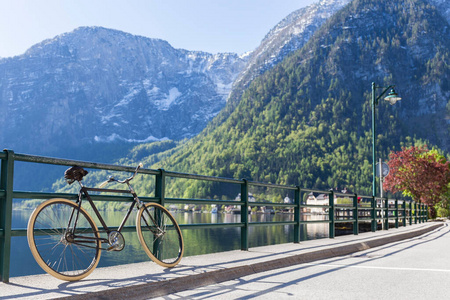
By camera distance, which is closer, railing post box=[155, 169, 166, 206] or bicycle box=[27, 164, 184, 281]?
bicycle box=[27, 164, 184, 281]

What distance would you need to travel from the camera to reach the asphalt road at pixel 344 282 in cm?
605

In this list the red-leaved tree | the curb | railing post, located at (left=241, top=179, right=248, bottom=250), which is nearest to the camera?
the curb

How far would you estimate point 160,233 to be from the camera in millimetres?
7406

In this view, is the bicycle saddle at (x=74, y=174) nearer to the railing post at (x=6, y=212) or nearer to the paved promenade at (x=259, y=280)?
the railing post at (x=6, y=212)

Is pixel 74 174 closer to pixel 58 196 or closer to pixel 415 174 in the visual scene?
pixel 58 196

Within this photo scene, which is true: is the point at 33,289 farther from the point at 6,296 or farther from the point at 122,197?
the point at 122,197

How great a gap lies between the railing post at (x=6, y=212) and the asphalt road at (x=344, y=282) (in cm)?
182

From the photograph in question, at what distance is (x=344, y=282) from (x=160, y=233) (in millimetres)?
2739

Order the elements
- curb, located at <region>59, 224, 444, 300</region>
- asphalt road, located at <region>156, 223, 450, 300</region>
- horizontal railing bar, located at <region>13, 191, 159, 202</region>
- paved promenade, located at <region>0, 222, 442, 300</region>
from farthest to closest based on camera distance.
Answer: asphalt road, located at <region>156, 223, 450, 300</region>
horizontal railing bar, located at <region>13, 191, 159, 202</region>
paved promenade, located at <region>0, 222, 442, 300</region>
curb, located at <region>59, 224, 444, 300</region>

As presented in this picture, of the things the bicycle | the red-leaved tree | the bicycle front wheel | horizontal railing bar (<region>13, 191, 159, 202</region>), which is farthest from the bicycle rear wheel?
the red-leaved tree

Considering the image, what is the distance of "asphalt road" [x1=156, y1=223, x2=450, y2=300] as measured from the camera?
19.8 feet

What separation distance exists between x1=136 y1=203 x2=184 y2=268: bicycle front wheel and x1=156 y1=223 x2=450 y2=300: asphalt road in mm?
966

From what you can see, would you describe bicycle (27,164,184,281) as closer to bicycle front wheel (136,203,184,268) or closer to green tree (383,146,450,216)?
bicycle front wheel (136,203,184,268)

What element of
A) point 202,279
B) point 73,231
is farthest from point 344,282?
point 73,231
